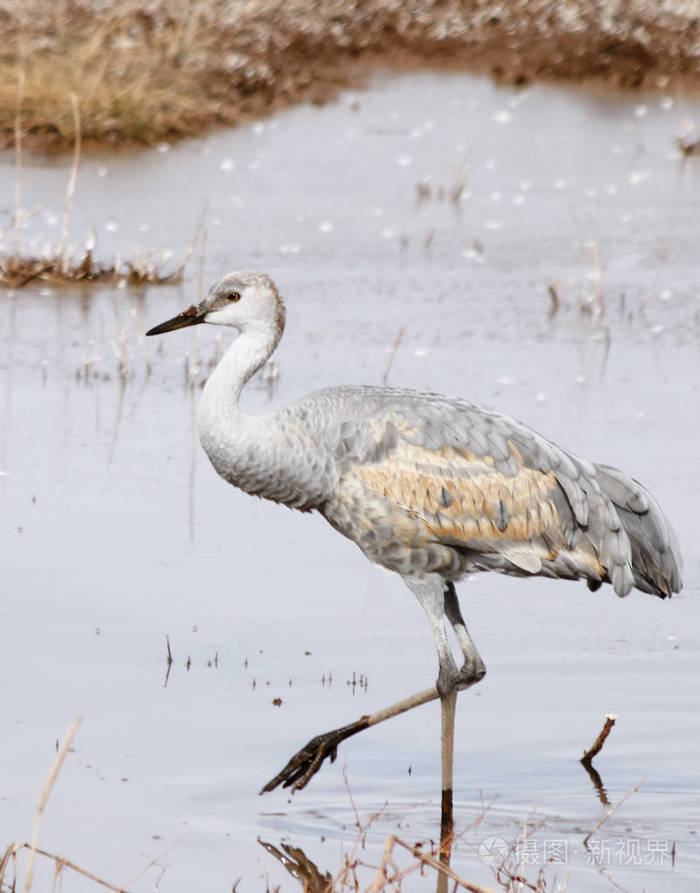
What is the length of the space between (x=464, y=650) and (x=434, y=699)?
206 mm

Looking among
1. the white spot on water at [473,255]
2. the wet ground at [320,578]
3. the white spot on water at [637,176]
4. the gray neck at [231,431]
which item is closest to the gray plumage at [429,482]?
the gray neck at [231,431]

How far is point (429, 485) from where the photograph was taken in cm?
645

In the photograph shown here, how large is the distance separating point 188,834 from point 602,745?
1.36 meters

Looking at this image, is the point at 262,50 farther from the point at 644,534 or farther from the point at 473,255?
the point at 644,534

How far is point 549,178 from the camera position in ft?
58.5

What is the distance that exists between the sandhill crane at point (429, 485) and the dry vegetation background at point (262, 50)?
11380 mm

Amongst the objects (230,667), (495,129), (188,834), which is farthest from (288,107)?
(188,834)

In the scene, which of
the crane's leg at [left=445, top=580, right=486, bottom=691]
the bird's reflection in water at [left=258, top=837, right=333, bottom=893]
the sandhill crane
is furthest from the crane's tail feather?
the bird's reflection in water at [left=258, top=837, right=333, bottom=893]

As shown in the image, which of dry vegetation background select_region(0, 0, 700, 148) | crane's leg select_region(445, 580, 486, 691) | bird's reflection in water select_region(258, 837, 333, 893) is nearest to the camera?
bird's reflection in water select_region(258, 837, 333, 893)

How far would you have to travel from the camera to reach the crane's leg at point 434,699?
6074 mm

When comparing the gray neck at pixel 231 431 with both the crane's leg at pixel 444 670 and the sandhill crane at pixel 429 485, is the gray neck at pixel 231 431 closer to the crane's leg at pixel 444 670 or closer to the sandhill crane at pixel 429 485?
the sandhill crane at pixel 429 485

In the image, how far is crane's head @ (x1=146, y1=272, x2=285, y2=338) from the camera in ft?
21.9

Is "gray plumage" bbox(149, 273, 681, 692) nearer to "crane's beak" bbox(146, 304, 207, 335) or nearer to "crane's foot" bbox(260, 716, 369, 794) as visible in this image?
"crane's beak" bbox(146, 304, 207, 335)

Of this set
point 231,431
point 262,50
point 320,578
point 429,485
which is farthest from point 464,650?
point 262,50
